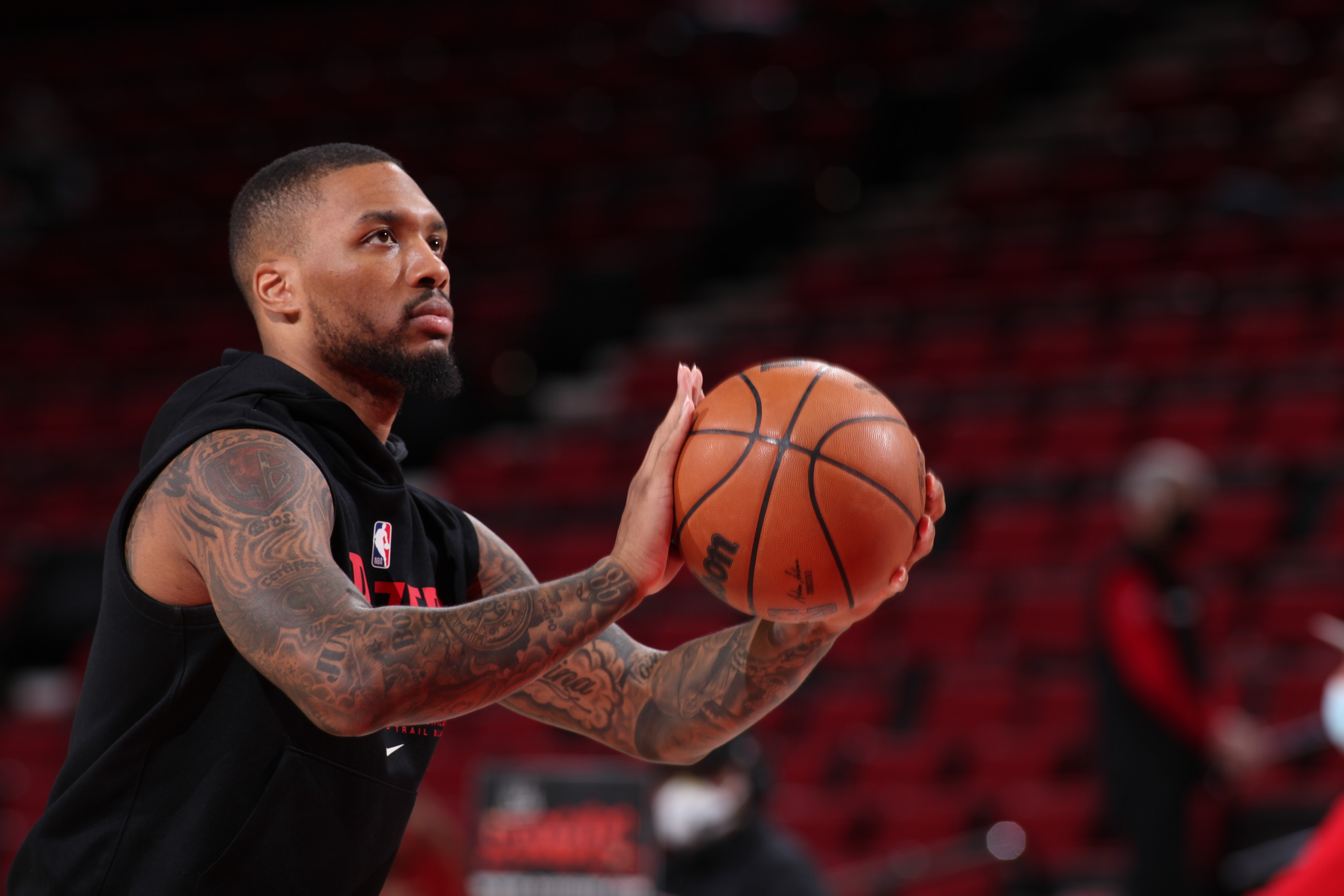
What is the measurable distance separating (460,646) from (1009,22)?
12.8 metres

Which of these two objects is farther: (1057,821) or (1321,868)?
(1057,821)

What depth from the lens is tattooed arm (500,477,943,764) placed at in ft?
8.11

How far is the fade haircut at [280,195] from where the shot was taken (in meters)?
2.28

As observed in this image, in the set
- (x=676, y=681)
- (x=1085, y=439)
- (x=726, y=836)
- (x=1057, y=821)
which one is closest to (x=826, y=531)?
(x=676, y=681)

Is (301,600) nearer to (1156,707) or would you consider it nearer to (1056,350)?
(1156,707)

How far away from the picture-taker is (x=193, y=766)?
2.02 m

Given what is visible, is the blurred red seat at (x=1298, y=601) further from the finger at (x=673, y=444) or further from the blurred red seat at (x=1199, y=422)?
the finger at (x=673, y=444)

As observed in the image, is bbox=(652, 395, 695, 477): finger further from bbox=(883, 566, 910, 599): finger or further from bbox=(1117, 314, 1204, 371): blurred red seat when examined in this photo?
bbox=(1117, 314, 1204, 371): blurred red seat

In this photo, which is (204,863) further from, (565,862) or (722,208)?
(722,208)

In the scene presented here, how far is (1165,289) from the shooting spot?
947 centimetres

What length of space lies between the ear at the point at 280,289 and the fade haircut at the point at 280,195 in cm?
3

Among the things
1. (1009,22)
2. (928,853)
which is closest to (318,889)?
(928,853)

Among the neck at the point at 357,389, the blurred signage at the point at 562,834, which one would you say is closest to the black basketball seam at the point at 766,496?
the neck at the point at 357,389

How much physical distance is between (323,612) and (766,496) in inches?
28.5
